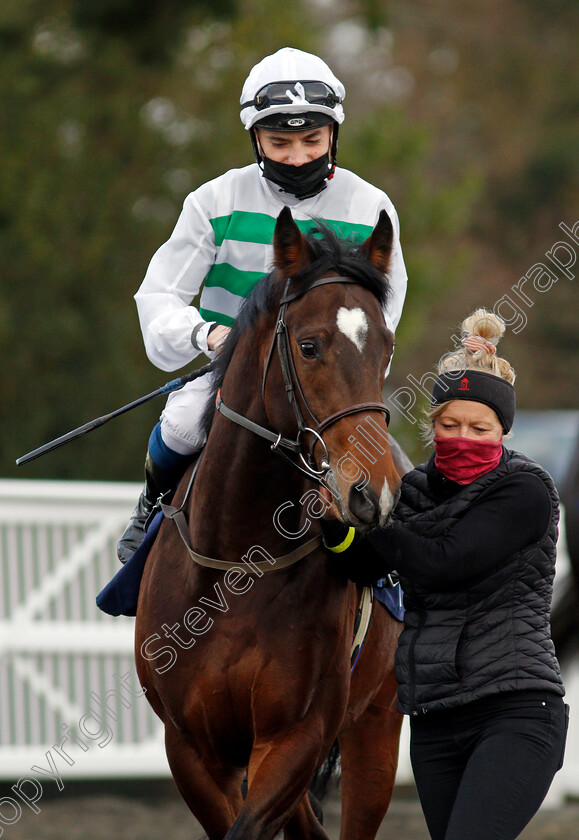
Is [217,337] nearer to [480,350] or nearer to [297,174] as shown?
[297,174]

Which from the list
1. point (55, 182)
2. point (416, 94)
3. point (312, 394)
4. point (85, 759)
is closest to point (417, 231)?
point (55, 182)

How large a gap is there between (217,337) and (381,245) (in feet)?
1.79

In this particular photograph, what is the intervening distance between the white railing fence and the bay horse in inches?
121

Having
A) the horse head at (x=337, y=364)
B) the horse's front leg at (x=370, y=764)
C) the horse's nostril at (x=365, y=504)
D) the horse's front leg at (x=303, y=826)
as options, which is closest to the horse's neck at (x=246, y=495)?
the horse head at (x=337, y=364)

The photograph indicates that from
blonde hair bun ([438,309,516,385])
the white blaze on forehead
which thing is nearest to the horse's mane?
the white blaze on forehead

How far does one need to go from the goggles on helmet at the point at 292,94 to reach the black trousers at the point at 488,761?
1.84 m

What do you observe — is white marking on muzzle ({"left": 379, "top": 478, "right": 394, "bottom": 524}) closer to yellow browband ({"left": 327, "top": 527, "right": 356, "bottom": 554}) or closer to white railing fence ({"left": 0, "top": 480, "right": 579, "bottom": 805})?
yellow browband ({"left": 327, "top": 527, "right": 356, "bottom": 554})

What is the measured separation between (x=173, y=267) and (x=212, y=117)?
5839 mm

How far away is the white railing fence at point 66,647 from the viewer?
655 centimetres

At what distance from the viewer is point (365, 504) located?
2.76 meters

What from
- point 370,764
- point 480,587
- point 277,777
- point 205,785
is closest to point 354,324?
point 480,587

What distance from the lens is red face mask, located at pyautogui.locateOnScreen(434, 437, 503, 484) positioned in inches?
121

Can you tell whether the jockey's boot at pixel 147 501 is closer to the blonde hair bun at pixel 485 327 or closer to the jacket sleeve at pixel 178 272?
the jacket sleeve at pixel 178 272

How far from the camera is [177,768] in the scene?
3506mm
